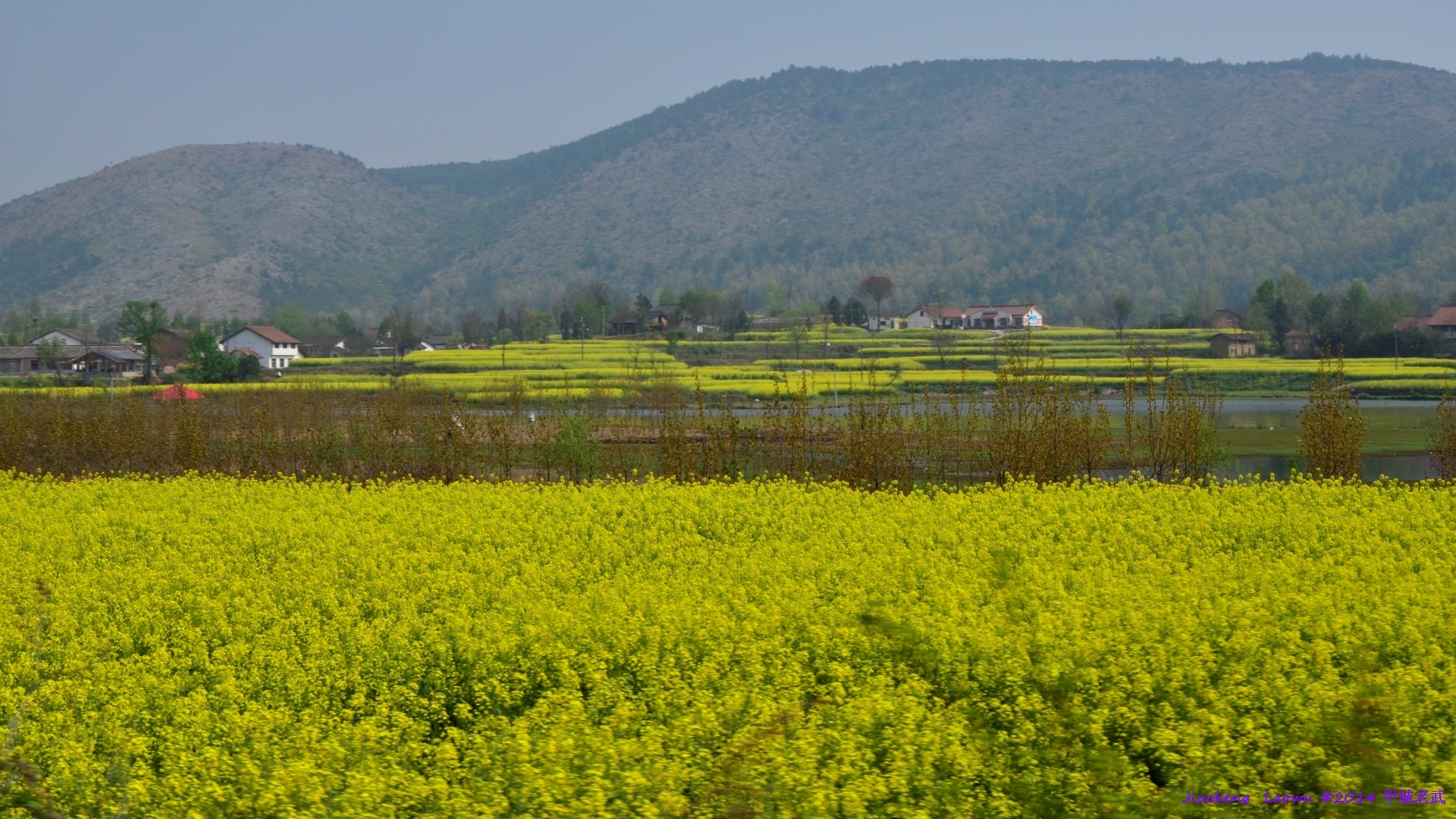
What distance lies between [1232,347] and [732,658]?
71.3 m

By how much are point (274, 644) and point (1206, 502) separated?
356 inches

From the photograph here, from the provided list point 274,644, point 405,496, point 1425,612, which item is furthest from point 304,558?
point 1425,612

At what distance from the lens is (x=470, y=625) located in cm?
817

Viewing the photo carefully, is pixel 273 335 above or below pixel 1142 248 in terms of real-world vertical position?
below

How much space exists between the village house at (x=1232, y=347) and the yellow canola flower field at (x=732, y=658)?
204ft

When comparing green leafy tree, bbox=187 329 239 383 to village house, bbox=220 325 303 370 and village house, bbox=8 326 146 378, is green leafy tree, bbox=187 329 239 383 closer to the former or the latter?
village house, bbox=8 326 146 378

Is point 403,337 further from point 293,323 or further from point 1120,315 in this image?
point 1120,315

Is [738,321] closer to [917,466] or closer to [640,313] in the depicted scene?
[640,313]

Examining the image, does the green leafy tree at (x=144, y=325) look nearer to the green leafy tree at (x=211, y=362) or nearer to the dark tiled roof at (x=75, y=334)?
the green leafy tree at (x=211, y=362)

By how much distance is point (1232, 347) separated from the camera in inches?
2822

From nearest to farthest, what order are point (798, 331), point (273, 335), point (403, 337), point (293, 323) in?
point (798, 331) → point (403, 337) → point (273, 335) → point (293, 323)

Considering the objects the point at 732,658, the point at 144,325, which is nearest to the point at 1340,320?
the point at 144,325

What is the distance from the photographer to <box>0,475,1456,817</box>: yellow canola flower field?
5164 millimetres

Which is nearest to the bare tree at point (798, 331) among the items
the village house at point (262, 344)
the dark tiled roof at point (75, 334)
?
the village house at point (262, 344)
